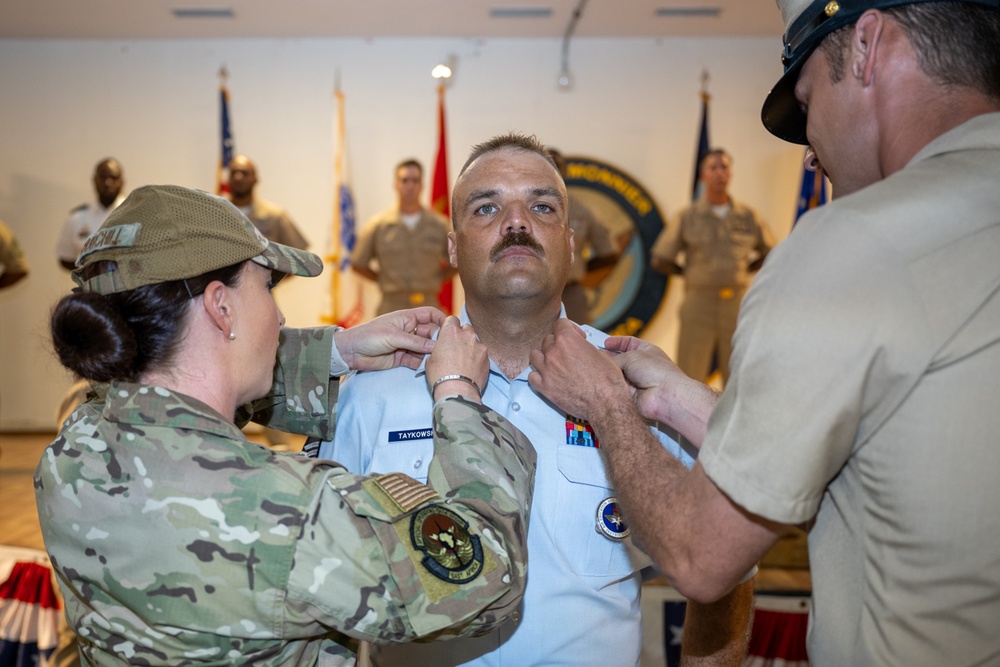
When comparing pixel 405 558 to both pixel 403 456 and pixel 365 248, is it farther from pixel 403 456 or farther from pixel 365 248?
pixel 365 248

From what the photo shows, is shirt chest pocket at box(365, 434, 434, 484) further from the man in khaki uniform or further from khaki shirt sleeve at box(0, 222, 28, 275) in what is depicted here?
khaki shirt sleeve at box(0, 222, 28, 275)

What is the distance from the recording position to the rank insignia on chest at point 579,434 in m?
1.69

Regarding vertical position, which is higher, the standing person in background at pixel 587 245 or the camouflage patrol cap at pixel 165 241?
the camouflage patrol cap at pixel 165 241

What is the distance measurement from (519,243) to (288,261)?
25.2 inches

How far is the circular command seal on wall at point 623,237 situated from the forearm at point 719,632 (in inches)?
251

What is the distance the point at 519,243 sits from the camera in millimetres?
1842

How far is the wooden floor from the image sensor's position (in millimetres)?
3958

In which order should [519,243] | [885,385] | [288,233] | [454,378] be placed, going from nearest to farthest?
[885,385] < [454,378] < [519,243] < [288,233]

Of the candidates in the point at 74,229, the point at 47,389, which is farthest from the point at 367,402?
the point at 47,389

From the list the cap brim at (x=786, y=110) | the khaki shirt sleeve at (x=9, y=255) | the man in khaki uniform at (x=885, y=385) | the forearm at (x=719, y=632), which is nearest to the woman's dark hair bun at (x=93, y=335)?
the man in khaki uniform at (x=885, y=385)

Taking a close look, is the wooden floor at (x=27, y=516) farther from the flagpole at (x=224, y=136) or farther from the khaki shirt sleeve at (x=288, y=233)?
the flagpole at (x=224, y=136)

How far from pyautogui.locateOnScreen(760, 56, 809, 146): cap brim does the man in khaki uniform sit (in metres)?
0.14

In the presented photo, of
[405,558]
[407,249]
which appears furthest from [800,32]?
[407,249]

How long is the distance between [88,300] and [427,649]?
905 mm
